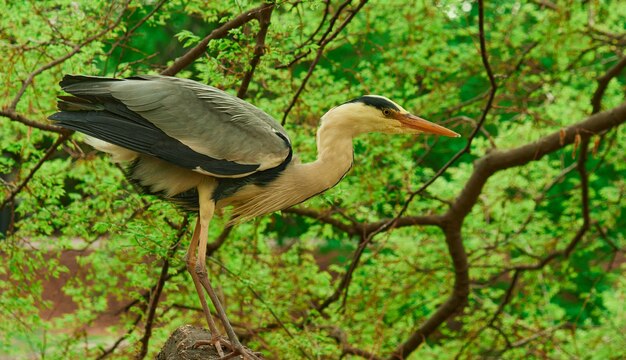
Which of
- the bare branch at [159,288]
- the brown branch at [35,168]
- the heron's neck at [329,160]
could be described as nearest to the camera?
the heron's neck at [329,160]

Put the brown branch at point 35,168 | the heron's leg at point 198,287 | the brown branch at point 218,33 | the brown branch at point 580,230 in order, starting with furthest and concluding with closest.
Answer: the brown branch at point 580,230, the brown branch at point 35,168, the brown branch at point 218,33, the heron's leg at point 198,287

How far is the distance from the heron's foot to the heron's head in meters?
1.04

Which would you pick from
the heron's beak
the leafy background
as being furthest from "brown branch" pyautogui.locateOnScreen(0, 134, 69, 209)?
the heron's beak

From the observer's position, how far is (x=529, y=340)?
7223 mm

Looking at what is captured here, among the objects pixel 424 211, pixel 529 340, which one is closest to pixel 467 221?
pixel 424 211

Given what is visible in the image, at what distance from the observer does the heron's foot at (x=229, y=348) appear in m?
3.54

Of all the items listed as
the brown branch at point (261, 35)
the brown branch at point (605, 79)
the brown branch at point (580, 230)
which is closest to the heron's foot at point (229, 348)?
the brown branch at point (261, 35)

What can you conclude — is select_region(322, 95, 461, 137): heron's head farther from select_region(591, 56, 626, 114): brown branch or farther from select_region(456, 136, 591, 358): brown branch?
select_region(591, 56, 626, 114): brown branch

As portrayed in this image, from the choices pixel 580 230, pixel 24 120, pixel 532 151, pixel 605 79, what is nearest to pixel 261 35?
pixel 24 120

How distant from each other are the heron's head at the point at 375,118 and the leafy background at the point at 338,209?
1.07 m

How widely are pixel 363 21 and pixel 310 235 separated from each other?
196cm

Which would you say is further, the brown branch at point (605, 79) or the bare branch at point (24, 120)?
the brown branch at point (605, 79)

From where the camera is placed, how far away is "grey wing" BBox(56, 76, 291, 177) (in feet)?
11.6

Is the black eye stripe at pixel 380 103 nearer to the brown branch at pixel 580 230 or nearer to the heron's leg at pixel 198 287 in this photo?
the heron's leg at pixel 198 287
